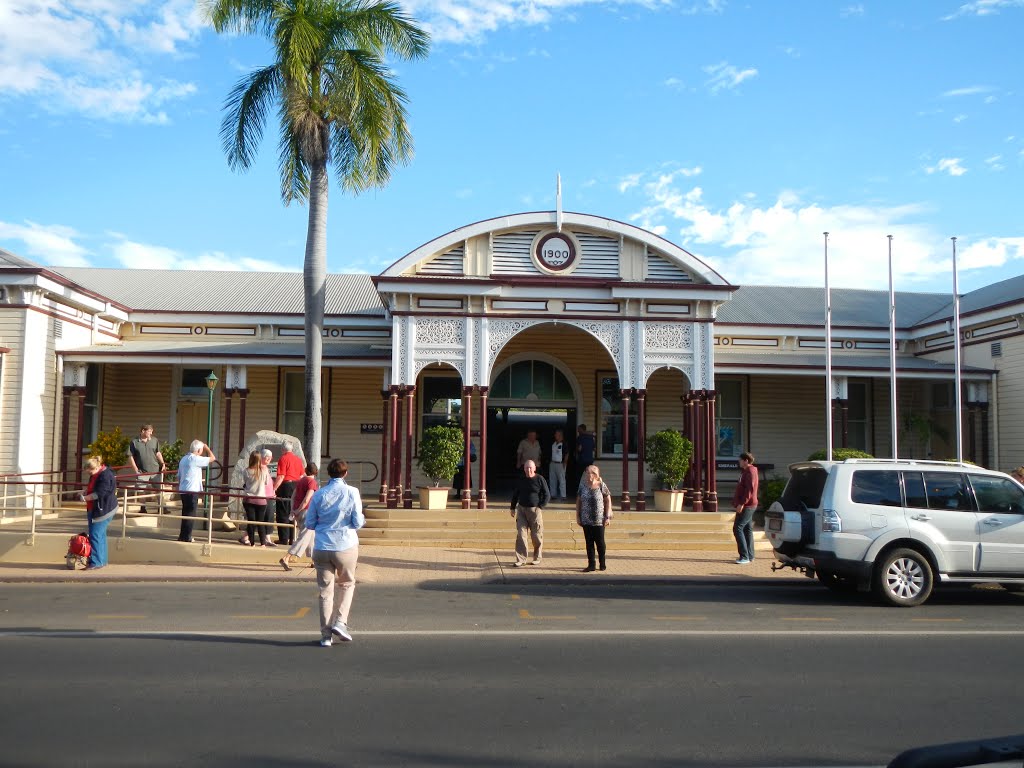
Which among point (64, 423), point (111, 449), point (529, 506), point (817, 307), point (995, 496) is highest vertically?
point (817, 307)

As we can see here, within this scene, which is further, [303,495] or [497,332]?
[497,332]

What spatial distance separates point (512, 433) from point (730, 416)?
577 centimetres

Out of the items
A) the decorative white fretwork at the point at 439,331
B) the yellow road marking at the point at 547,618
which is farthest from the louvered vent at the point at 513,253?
the yellow road marking at the point at 547,618

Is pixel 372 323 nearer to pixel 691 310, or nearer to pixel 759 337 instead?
pixel 691 310

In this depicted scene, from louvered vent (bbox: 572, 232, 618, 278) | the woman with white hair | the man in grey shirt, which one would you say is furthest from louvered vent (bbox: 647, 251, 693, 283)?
the man in grey shirt

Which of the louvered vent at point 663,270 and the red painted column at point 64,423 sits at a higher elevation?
the louvered vent at point 663,270

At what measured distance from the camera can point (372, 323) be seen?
21094 millimetres

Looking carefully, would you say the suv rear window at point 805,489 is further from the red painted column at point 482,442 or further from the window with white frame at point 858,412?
the window with white frame at point 858,412

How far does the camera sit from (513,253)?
17656 millimetres

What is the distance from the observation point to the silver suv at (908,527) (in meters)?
10.5

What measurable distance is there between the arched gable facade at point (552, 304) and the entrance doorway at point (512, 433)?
3.97 meters

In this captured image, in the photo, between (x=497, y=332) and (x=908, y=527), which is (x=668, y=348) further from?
(x=908, y=527)

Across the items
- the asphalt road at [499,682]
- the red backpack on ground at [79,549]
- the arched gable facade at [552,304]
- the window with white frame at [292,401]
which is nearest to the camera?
the asphalt road at [499,682]

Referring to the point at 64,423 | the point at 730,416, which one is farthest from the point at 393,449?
the point at 730,416
